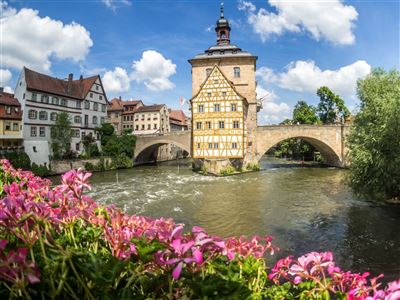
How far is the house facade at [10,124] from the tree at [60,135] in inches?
116

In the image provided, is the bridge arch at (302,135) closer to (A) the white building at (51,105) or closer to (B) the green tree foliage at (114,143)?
(B) the green tree foliage at (114,143)

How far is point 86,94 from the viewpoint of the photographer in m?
37.8

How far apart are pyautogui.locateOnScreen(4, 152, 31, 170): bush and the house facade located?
782 mm

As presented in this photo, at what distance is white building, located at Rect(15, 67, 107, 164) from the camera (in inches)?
1195

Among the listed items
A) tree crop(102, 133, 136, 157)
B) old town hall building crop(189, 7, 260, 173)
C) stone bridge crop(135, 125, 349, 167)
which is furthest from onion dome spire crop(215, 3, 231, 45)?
tree crop(102, 133, 136, 157)

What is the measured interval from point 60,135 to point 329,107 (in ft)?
135

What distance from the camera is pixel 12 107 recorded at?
29531 mm

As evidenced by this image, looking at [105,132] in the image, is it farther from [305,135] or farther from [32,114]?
[305,135]

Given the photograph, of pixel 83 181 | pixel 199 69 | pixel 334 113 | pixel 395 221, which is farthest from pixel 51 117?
pixel 334 113

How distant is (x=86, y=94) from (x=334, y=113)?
38.4 metres

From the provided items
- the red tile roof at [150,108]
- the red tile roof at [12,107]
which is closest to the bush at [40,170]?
the red tile roof at [12,107]

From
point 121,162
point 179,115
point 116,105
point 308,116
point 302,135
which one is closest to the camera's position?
point 302,135

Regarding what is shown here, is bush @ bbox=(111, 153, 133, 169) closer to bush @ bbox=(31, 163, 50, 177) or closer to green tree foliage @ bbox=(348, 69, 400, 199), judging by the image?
bush @ bbox=(31, 163, 50, 177)

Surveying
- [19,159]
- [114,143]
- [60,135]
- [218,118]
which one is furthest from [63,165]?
[218,118]
